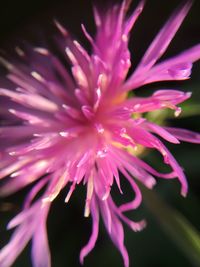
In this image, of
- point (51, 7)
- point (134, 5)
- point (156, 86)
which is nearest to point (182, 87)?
point (156, 86)

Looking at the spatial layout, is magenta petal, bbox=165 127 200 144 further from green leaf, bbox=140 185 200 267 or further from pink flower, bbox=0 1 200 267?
green leaf, bbox=140 185 200 267

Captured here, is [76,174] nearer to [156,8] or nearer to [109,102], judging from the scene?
[109,102]

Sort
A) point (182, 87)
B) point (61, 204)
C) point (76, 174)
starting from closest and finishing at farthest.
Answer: point (76, 174), point (182, 87), point (61, 204)

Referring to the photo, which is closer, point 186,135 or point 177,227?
point 186,135

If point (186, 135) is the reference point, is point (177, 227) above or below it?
below

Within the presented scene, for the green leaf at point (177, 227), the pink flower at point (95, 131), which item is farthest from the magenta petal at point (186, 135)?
the green leaf at point (177, 227)
